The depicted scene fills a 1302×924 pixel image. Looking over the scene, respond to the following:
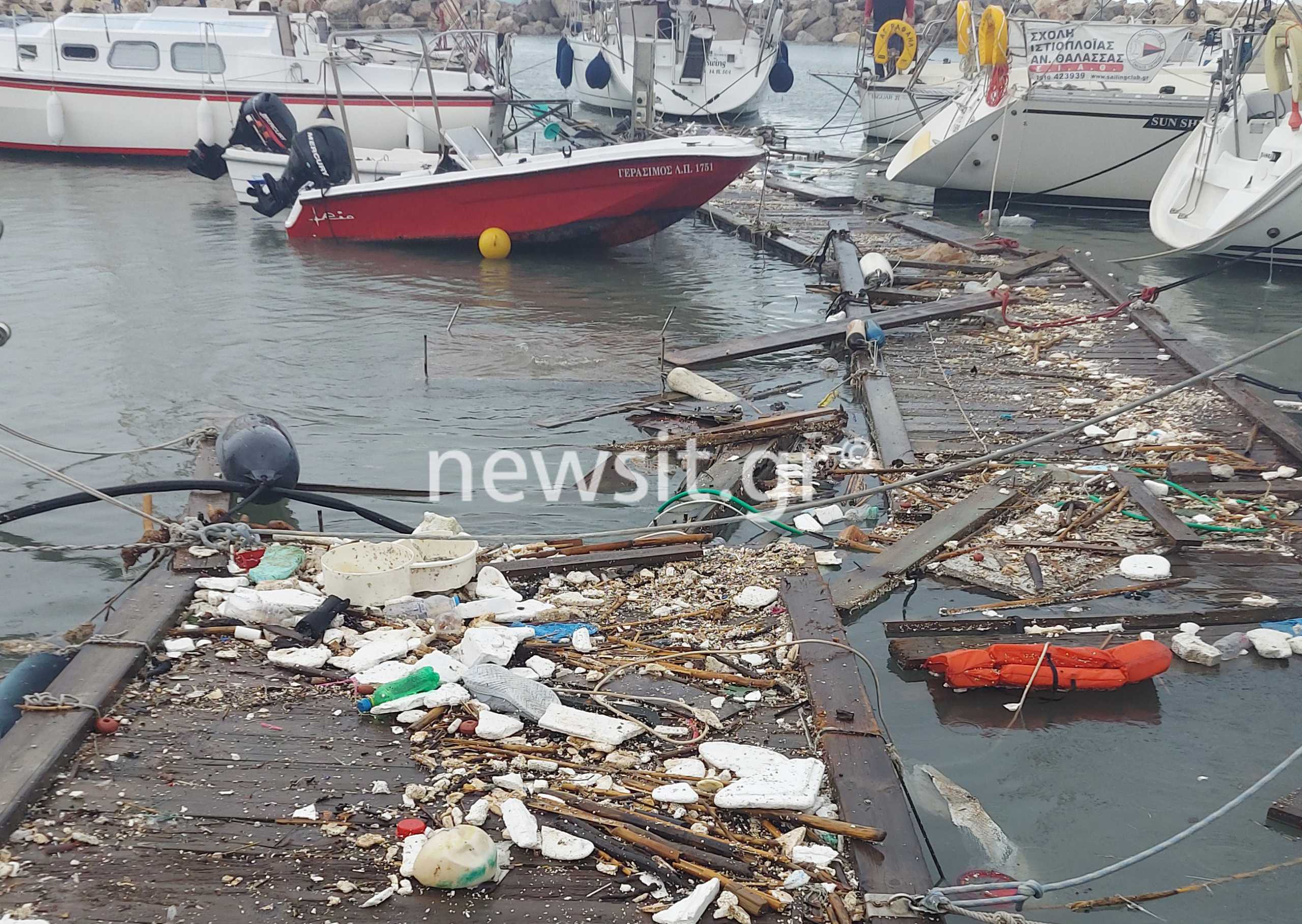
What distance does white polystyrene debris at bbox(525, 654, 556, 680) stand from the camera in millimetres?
5078

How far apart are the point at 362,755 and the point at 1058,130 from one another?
1846 cm

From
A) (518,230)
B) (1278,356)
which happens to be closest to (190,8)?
(518,230)

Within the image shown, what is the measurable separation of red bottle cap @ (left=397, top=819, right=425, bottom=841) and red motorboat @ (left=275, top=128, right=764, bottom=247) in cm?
1315

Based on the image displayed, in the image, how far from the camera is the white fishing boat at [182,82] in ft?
79.3

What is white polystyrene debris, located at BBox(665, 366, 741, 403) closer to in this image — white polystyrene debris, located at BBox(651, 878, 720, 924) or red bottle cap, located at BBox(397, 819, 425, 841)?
red bottle cap, located at BBox(397, 819, 425, 841)

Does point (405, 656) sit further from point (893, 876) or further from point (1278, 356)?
point (1278, 356)

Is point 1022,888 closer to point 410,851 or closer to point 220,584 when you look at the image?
point 410,851

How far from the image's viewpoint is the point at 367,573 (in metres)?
5.84

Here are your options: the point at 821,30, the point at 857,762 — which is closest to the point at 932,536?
the point at 857,762

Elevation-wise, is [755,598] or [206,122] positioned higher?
[206,122]

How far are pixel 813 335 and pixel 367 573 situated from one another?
7119 mm

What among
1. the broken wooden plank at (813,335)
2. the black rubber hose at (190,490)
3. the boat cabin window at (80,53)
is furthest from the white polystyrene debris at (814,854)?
the boat cabin window at (80,53)

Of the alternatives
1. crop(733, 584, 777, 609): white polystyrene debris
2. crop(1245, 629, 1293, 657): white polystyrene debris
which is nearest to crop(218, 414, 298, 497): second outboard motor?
crop(733, 584, 777, 609): white polystyrene debris

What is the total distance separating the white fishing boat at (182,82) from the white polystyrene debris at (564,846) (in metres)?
22.3
